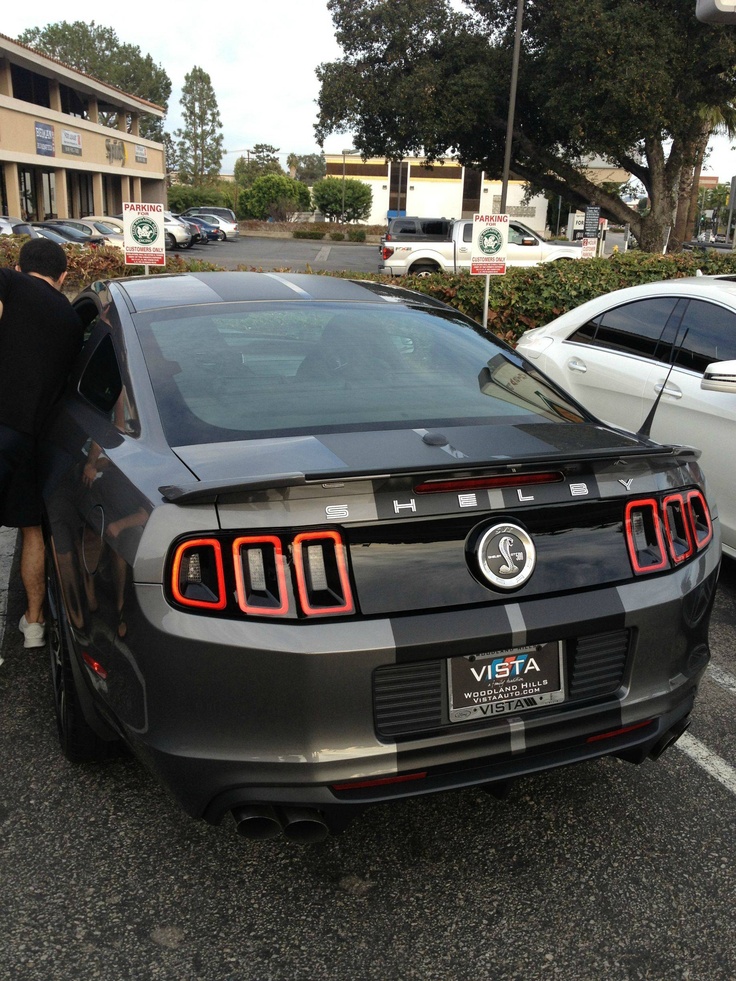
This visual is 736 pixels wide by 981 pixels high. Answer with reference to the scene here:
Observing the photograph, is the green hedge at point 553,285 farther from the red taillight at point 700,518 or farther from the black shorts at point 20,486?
the red taillight at point 700,518

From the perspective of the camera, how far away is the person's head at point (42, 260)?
4.14m

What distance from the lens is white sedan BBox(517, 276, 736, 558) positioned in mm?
4922

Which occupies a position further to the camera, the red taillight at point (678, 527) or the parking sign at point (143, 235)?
the parking sign at point (143, 235)

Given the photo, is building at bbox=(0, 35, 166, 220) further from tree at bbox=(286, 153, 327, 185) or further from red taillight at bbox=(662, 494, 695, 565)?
tree at bbox=(286, 153, 327, 185)

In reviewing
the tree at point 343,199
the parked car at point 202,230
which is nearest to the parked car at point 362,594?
the parked car at point 202,230

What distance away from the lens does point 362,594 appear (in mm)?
2236

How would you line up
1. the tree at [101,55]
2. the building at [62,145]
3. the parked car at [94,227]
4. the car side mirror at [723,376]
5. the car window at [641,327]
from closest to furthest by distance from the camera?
the car side mirror at [723,376], the car window at [641,327], the parked car at [94,227], the building at [62,145], the tree at [101,55]

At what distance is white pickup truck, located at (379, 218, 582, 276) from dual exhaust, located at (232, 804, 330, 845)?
75.3 ft

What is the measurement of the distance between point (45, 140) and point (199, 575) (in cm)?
5035

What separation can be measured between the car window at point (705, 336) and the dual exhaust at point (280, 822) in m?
3.75

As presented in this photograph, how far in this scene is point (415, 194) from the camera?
91.0m

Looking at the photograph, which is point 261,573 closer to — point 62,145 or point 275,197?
point 62,145

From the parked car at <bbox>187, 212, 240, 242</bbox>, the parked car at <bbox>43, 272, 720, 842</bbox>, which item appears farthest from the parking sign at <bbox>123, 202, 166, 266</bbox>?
the parked car at <bbox>187, 212, 240, 242</bbox>

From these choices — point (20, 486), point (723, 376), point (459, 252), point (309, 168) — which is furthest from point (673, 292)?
point (309, 168)
